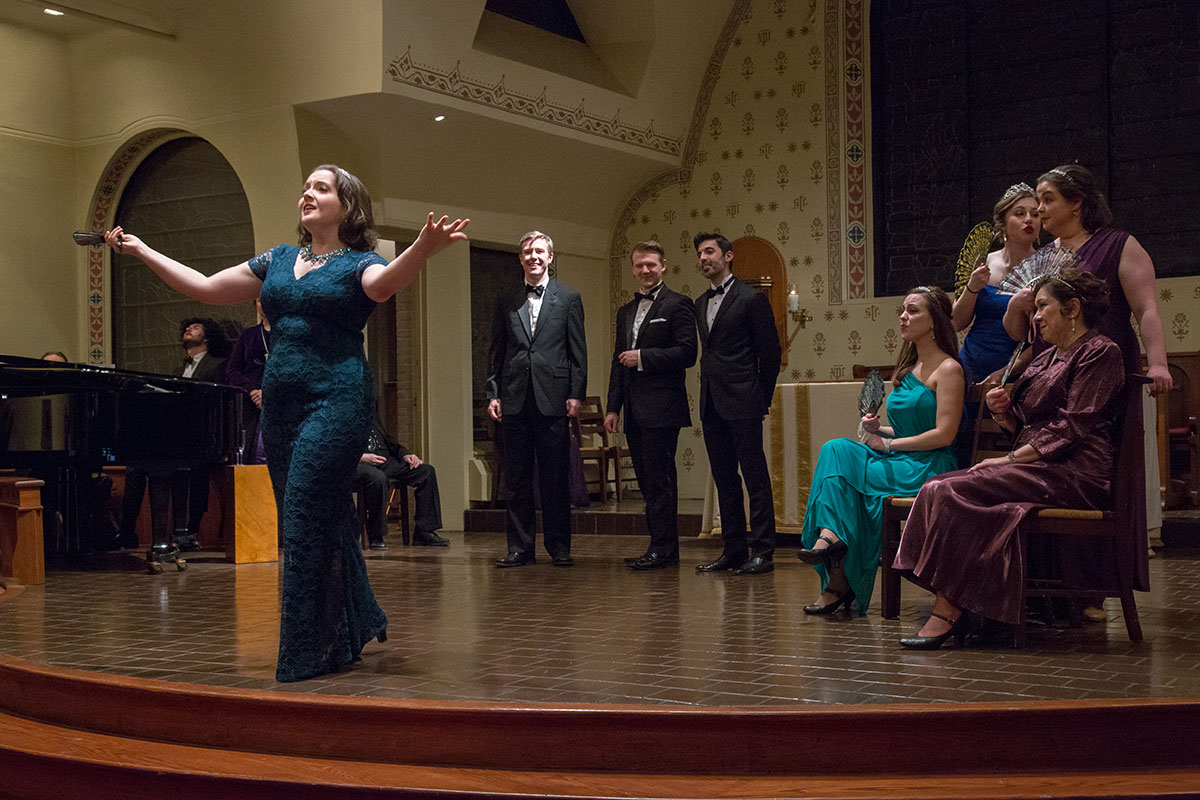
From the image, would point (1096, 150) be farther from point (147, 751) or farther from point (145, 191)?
point (147, 751)

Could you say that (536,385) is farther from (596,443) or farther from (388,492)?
(596,443)

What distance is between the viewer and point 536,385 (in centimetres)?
614

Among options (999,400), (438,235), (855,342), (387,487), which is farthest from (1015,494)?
(855,342)

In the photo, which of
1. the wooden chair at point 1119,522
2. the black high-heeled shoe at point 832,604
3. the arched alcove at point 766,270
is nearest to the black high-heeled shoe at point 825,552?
Answer: the black high-heeled shoe at point 832,604

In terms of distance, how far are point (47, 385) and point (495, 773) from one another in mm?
3818

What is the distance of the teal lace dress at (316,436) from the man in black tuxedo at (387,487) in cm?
355

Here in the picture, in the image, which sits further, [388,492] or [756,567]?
[388,492]

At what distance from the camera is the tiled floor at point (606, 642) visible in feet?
10.8

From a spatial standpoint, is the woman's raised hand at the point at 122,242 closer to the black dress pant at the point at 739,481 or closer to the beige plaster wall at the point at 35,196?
the black dress pant at the point at 739,481

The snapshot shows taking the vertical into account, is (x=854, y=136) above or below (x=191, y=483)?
above

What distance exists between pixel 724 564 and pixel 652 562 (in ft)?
1.20

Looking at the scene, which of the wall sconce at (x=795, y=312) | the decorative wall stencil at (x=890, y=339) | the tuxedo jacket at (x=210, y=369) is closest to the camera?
the tuxedo jacket at (x=210, y=369)

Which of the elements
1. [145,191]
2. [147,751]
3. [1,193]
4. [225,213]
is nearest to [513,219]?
[225,213]

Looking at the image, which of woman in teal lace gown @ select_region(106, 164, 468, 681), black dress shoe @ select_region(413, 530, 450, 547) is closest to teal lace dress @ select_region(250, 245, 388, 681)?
woman in teal lace gown @ select_region(106, 164, 468, 681)
